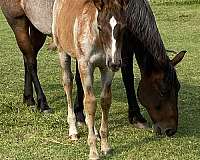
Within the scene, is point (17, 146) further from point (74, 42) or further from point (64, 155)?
point (74, 42)

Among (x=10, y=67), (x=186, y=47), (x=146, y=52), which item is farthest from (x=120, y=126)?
(x=186, y=47)

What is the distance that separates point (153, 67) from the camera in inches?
205

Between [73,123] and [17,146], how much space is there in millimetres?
661

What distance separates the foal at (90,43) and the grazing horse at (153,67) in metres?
0.52

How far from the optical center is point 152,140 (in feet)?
17.4

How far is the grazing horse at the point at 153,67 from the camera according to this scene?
16.6ft

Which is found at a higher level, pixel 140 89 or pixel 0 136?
pixel 140 89

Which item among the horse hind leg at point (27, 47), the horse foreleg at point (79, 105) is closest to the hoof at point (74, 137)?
the horse foreleg at point (79, 105)

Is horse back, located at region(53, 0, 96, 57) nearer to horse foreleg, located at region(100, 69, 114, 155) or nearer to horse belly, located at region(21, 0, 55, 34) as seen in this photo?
horse foreleg, located at region(100, 69, 114, 155)

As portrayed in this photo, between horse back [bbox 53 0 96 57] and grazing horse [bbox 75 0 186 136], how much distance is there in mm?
475

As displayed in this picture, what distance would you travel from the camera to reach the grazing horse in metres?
5.06

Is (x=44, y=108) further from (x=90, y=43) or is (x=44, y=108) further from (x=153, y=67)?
(x=90, y=43)

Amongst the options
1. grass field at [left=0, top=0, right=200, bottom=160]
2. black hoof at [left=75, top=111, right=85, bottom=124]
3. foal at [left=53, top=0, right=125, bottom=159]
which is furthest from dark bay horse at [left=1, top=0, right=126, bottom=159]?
black hoof at [left=75, top=111, right=85, bottom=124]

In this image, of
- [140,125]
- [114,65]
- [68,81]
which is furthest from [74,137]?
[114,65]
